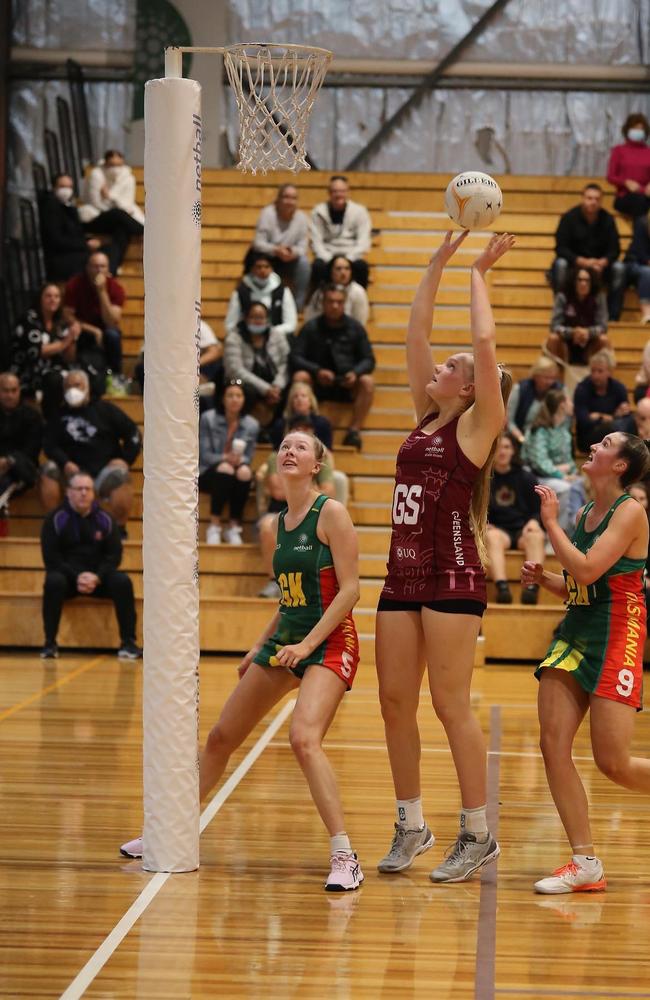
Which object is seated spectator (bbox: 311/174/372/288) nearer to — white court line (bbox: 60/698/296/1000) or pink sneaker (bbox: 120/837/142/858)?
white court line (bbox: 60/698/296/1000)

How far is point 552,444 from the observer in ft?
41.8

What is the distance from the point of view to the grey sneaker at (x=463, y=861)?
213 inches

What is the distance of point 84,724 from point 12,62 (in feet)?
43.6

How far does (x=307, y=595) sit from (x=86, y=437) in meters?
7.60

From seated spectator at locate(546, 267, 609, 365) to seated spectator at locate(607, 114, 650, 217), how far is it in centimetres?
216

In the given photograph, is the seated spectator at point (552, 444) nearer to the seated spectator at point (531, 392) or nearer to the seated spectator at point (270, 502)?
the seated spectator at point (531, 392)

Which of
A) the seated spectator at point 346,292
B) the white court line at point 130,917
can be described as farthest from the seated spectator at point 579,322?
the white court line at point 130,917

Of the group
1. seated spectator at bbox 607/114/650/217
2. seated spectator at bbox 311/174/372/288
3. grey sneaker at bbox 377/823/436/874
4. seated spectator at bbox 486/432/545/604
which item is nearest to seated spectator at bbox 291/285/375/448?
seated spectator at bbox 311/174/372/288

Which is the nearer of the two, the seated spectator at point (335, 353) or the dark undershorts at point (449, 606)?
the dark undershorts at point (449, 606)

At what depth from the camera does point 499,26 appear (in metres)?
19.7

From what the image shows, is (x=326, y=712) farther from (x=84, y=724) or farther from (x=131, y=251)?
(x=131, y=251)

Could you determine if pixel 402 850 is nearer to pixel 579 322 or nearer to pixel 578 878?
pixel 578 878

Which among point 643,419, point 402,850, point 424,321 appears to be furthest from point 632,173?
point 402,850

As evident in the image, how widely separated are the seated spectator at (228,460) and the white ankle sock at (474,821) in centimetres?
723
